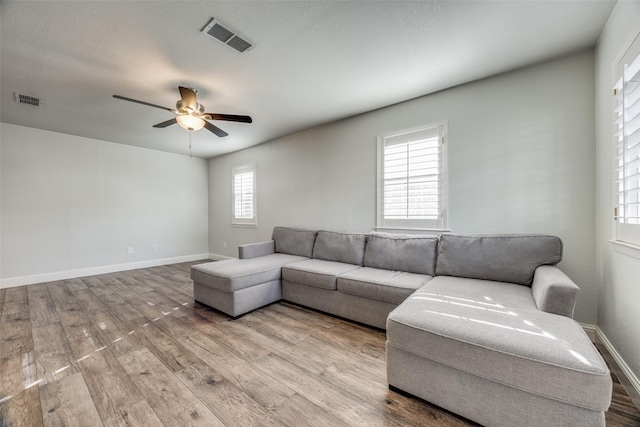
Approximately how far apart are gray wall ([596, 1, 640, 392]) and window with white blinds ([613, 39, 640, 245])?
0.11 m

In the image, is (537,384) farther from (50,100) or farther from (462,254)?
(50,100)

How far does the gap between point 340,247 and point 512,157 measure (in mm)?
2071

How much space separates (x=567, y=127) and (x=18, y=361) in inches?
193

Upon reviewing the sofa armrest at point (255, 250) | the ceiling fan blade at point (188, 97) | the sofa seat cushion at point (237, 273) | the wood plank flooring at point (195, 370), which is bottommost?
the wood plank flooring at point (195, 370)

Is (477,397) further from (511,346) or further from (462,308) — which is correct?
(462,308)

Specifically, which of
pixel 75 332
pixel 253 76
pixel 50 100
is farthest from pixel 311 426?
pixel 50 100

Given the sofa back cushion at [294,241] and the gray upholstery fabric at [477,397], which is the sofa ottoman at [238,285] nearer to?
the sofa back cushion at [294,241]

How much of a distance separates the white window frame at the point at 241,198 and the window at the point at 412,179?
107 inches

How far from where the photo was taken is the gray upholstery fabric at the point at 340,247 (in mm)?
3064

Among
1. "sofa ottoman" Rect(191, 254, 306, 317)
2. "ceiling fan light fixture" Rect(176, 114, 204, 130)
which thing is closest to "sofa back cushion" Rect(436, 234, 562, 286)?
"sofa ottoman" Rect(191, 254, 306, 317)

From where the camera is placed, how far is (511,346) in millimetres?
1173

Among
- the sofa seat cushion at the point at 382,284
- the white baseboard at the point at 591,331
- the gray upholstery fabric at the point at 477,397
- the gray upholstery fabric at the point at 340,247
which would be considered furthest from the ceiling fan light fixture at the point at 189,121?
the white baseboard at the point at 591,331

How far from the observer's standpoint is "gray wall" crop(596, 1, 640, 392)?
1.50 meters

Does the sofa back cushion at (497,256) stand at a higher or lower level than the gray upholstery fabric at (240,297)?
higher
